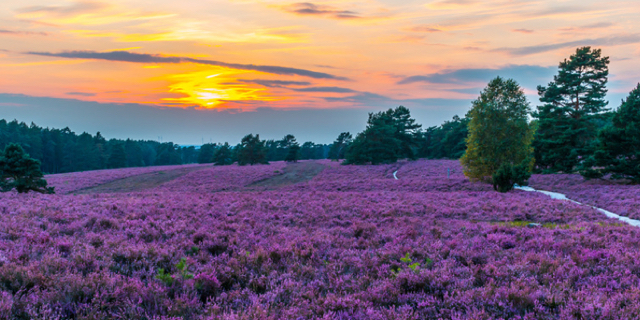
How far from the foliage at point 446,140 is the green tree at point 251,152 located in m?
42.7

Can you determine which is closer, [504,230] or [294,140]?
[504,230]

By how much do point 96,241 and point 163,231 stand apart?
1.73 metres

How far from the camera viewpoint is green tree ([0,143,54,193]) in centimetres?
2114

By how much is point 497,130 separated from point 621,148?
32.9 feet

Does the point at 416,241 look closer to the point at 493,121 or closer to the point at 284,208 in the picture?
the point at 284,208

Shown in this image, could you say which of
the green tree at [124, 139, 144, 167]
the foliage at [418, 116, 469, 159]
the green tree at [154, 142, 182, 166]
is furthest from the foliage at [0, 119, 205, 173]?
the foliage at [418, 116, 469, 159]

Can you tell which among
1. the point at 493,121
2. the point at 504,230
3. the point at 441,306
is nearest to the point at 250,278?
the point at 441,306

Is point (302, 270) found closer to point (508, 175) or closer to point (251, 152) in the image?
point (508, 175)

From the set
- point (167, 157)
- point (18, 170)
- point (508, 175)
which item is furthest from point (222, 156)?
point (508, 175)

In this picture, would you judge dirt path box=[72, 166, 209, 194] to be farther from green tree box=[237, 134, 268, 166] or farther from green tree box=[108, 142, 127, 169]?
green tree box=[108, 142, 127, 169]

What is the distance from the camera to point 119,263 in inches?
243

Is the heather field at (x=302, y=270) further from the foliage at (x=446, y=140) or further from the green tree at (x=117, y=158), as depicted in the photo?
the green tree at (x=117, y=158)

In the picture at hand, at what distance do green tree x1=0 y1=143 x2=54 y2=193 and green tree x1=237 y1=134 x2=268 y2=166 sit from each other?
6153 centimetres

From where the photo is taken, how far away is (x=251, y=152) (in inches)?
3312
